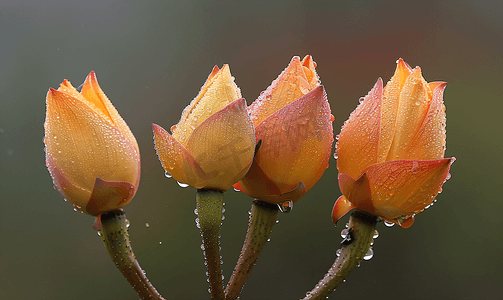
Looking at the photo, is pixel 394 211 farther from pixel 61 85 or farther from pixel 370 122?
pixel 61 85

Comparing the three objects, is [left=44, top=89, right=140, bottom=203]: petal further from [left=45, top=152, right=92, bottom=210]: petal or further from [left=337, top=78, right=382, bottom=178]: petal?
[left=337, top=78, right=382, bottom=178]: petal

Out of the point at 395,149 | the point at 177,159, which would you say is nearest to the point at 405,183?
the point at 395,149

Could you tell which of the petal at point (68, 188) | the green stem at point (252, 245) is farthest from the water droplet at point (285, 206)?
the petal at point (68, 188)

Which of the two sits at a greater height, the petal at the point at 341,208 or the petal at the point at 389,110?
the petal at the point at 389,110

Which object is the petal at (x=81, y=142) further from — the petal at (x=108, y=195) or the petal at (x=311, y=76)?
the petal at (x=311, y=76)

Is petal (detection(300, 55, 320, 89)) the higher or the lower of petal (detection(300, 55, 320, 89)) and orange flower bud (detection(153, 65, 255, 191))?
the higher

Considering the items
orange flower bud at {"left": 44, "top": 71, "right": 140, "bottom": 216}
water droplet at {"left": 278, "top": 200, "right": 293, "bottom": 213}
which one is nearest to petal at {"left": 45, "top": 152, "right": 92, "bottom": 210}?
orange flower bud at {"left": 44, "top": 71, "right": 140, "bottom": 216}

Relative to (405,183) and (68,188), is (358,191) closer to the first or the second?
(405,183)

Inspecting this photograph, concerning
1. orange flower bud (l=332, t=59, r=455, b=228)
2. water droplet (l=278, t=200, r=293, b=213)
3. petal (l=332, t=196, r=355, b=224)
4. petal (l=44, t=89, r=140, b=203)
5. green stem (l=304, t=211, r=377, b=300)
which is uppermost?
petal (l=44, t=89, r=140, b=203)
